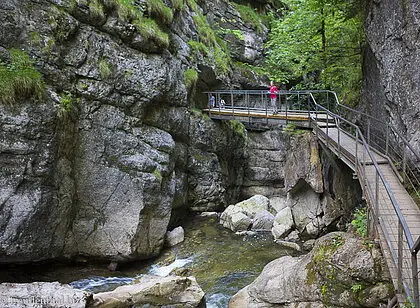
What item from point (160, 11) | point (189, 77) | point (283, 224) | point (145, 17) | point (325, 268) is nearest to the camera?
point (325, 268)

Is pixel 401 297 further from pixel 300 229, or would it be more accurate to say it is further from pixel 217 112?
pixel 217 112

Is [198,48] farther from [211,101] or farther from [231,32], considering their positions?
[231,32]

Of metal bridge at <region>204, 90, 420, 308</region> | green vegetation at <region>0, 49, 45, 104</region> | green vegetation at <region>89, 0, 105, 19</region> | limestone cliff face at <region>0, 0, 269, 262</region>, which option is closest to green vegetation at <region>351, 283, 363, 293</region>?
metal bridge at <region>204, 90, 420, 308</region>

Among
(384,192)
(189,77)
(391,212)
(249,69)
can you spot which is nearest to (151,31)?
(189,77)

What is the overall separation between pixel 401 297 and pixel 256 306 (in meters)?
3.48

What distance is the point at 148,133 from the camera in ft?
42.4

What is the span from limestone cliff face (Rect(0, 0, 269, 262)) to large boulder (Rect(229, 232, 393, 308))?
598 cm

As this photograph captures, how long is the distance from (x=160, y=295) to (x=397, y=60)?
29.3ft

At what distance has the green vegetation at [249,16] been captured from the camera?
25141 mm

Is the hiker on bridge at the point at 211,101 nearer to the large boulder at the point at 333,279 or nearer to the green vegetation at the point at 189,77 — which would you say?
the green vegetation at the point at 189,77

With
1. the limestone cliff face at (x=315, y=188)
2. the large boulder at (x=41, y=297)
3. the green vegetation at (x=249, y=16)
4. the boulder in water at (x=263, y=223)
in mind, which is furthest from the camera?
the green vegetation at (x=249, y=16)

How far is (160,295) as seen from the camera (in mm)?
8492

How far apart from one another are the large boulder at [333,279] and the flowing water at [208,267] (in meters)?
2.50

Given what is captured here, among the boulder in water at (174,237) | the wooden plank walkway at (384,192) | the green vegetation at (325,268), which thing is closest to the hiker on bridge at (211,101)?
the wooden plank walkway at (384,192)
